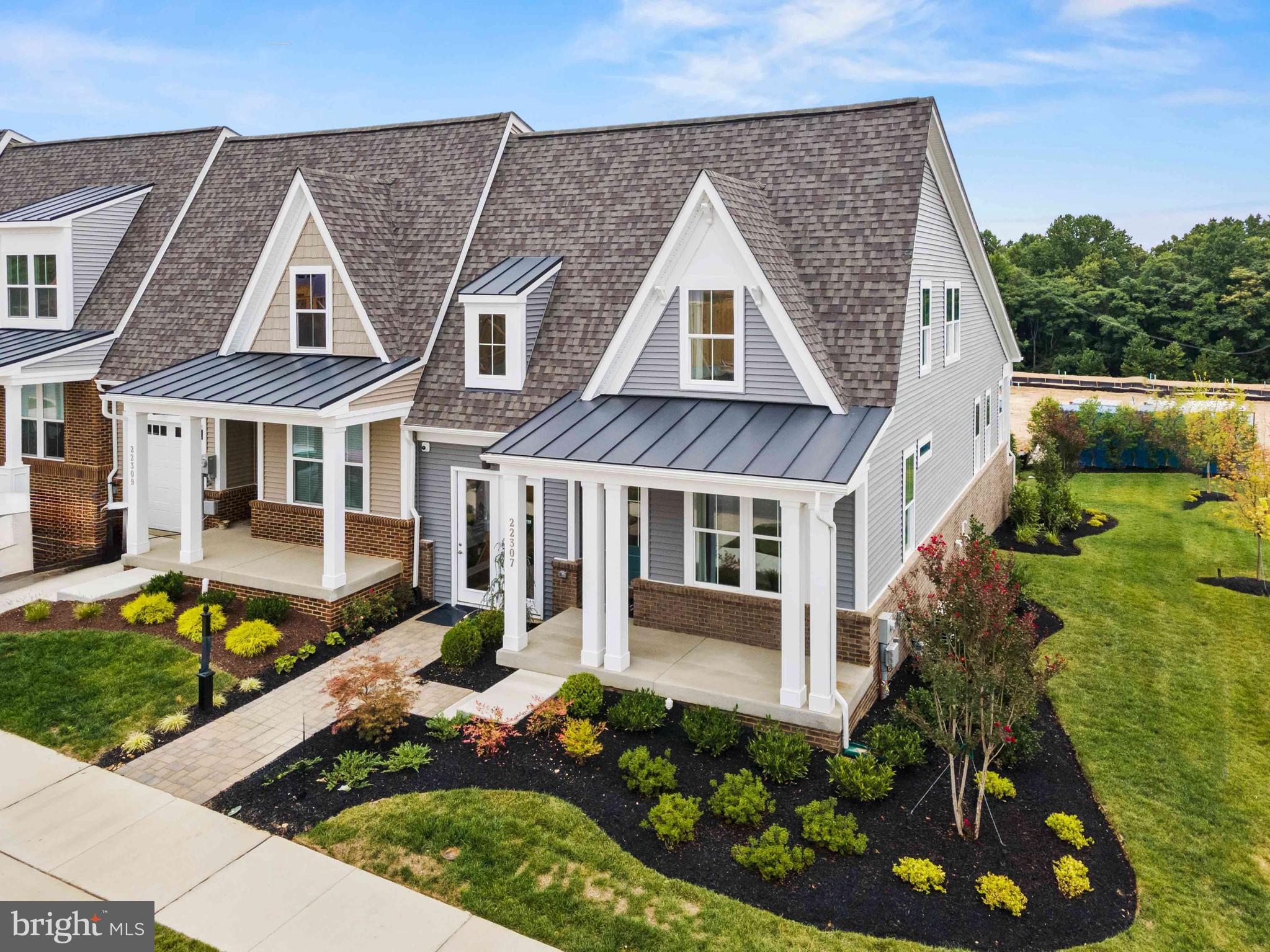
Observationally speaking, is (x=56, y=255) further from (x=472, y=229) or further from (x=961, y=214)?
(x=961, y=214)

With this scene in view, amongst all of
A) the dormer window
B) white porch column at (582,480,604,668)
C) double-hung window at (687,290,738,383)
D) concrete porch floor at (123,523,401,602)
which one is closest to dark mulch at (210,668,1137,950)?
white porch column at (582,480,604,668)

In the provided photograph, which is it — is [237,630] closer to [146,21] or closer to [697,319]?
[697,319]

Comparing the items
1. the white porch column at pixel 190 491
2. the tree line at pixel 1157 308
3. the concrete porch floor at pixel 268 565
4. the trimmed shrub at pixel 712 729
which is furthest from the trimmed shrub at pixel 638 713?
the tree line at pixel 1157 308

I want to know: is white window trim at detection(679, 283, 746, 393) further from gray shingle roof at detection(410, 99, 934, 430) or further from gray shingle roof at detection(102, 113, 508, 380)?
gray shingle roof at detection(102, 113, 508, 380)

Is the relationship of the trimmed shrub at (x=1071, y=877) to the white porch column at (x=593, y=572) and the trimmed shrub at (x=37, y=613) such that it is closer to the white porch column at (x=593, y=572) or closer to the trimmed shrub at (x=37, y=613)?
the white porch column at (x=593, y=572)

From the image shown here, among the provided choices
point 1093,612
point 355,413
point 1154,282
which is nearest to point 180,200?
point 355,413

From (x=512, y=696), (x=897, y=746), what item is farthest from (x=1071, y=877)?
(x=512, y=696)
